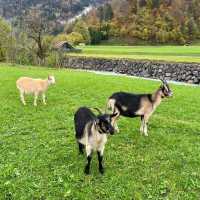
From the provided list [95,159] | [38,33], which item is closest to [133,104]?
[95,159]

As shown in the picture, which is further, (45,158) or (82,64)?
(82,64)

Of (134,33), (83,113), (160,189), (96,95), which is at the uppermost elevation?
(83,113)

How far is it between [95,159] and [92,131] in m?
1.39

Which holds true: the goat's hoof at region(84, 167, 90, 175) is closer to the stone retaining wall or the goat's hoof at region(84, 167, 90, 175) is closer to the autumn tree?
the stone retaining wall

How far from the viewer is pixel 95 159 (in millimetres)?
10453

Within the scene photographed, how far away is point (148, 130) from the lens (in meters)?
13.7

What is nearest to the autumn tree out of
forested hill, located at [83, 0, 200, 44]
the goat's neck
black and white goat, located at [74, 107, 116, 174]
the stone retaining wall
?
the stone retaining wall

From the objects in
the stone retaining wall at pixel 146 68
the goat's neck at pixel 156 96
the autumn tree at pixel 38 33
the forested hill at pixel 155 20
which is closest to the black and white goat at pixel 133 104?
the goat's neck at pixel 156 96

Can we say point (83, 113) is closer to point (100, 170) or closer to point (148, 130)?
point (100, 170)

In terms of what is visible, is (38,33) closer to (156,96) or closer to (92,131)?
(156,96)

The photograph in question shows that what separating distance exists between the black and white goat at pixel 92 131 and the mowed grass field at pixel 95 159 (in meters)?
0.57

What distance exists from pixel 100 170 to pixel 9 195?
7.30ft

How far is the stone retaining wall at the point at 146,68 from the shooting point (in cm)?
4519

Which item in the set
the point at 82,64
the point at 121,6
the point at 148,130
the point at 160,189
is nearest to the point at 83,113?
the point at 160,189
